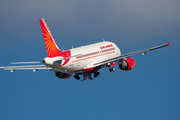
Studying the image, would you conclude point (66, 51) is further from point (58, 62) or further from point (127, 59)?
point (127, 59)

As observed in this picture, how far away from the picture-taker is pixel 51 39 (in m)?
70.5

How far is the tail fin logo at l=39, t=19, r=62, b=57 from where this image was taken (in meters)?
69.0

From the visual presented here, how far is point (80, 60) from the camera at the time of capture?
70.5m

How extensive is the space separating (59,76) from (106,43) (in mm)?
11262

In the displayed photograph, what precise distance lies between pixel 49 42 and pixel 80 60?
614cm

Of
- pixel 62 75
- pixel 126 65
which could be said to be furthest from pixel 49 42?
pixel 126 65

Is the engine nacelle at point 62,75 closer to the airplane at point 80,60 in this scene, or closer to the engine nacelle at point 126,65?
the airplane at point 80,60

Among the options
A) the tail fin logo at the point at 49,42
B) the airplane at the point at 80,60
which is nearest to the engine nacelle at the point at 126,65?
the airplane at the point at 80,60

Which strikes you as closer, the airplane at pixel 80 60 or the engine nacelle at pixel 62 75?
the airplane at pixel 80 60

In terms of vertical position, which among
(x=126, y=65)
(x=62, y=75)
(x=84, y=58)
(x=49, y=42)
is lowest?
(x=126, y=65)

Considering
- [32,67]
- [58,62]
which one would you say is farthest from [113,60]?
[32,67]

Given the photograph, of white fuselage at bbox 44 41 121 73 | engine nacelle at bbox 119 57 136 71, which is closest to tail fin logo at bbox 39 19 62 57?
white fuselage at bbox 44 41 121 73

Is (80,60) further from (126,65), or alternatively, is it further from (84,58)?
(126,65)

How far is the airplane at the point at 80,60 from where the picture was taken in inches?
2670
